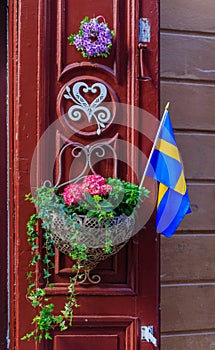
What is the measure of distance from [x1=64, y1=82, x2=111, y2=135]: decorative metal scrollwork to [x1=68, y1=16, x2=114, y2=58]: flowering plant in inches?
6.3

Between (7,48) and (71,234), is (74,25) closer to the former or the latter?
(7,48)

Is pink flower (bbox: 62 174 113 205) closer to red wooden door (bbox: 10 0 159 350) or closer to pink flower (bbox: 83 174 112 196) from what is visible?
pink flower (bbox: 83 174 112 196)

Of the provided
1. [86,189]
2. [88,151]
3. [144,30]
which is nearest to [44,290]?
[86,189]

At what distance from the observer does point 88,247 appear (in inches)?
98.9

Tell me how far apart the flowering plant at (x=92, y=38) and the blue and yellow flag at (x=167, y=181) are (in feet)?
1.53

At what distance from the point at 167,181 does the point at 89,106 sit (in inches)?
20.6

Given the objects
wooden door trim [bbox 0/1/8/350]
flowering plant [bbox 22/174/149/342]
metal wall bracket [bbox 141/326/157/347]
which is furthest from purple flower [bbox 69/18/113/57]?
metal wall bracket [bbox 141/326/157/347]

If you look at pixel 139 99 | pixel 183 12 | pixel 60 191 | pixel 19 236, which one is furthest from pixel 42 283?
pixel 183 12

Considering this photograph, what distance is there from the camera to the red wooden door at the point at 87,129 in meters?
2.68

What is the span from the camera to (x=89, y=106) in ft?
9.05

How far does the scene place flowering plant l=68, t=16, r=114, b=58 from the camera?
2719 mm

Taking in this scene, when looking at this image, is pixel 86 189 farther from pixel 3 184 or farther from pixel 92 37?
pixel 92 37

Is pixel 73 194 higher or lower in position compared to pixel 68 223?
higher

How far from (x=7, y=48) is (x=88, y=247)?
→ 114cm
